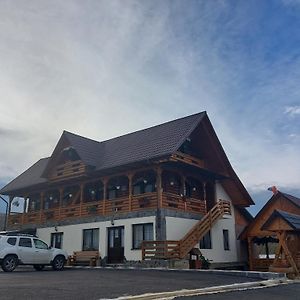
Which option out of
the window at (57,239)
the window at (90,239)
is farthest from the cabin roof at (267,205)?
the window at (57,239)

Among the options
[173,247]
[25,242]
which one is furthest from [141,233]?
[25,242]

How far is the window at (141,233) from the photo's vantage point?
23.3 metres

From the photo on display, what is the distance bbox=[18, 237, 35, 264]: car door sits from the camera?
756 inches

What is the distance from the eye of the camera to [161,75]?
60.5ft

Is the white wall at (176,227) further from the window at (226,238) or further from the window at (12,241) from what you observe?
the window at (12,241)

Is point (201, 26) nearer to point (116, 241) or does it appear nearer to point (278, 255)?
point (278, 255)

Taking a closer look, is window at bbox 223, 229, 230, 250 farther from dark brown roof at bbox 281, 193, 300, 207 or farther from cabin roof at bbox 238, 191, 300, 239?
dark brown roof at bbox 281, 193, 300, 207

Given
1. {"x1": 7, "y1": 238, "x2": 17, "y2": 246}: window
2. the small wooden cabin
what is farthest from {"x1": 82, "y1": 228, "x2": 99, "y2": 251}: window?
the small wooden cabin

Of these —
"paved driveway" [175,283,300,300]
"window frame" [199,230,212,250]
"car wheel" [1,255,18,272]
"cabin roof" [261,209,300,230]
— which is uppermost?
"cabin roof" [261,209,300,230]

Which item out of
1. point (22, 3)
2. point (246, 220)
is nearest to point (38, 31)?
point (22, 3)

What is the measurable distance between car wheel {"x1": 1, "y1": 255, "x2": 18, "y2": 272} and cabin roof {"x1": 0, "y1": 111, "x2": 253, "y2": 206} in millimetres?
8454

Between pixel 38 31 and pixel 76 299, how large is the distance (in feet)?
34.5

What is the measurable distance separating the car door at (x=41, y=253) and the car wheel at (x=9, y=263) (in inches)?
46.6

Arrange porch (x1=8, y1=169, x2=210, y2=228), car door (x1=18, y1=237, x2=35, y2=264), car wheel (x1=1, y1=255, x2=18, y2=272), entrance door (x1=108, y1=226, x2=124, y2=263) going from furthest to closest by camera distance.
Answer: entrance door (x1=108, y1=226, x2=124, y2=263)
porch (x1=8, y1=169, x2=210, y2=228)
car door (x1=18, y1=237, x2=35, y2=264)
car wheel (x1=1, y1=255, x2=18, y2=272)
